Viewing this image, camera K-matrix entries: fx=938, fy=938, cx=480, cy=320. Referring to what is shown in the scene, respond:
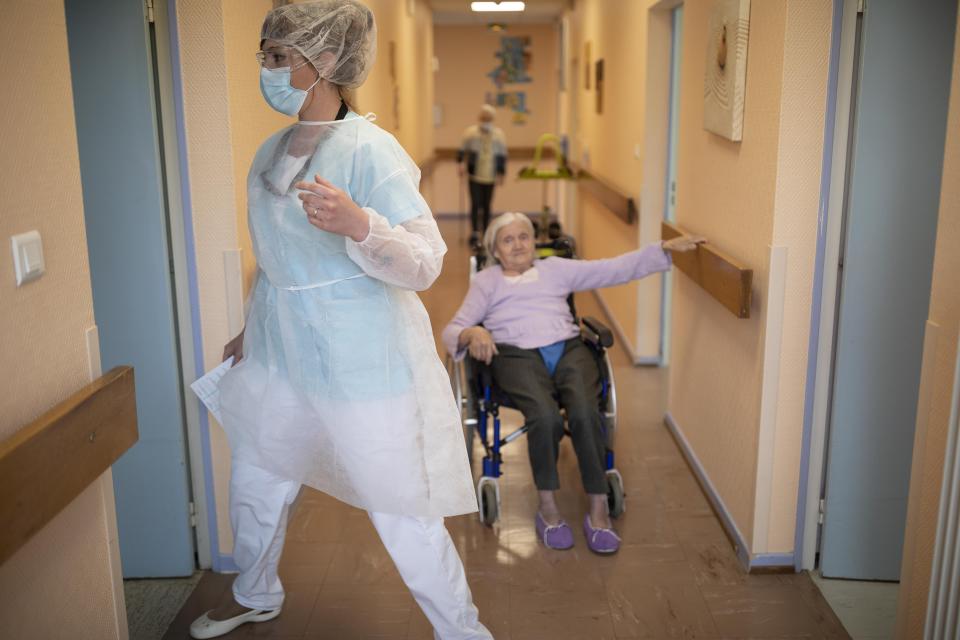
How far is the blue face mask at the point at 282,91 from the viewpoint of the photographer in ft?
6.89

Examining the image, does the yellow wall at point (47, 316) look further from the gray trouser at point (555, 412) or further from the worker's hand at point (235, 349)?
the gray trouser at point (555, 412)

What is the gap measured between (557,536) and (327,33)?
5.84ft

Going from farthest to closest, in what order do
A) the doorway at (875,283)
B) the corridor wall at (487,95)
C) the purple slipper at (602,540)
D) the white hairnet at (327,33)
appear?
the corridor wall at (487,95) < the purple slipper at (602,540) < the doorway at (875,283) < the white hairnet at (327,33)

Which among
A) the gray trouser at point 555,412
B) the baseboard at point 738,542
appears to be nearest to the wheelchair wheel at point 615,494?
the gray trouser at point 555,412

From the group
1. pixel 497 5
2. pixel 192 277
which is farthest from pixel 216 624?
pixel 497 5

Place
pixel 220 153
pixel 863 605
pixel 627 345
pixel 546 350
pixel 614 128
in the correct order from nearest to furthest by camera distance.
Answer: pixel 220 153 → pixel 863 605 → pixel 546 350 → pixel 627 345 → pixel 614 128

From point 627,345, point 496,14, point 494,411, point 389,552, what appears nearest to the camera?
point 389,552

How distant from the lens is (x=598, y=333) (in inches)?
130

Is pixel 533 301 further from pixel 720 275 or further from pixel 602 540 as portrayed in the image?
pixel 602 540

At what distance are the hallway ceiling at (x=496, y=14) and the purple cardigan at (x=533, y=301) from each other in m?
6.46

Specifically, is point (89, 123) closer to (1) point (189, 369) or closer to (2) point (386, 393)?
(1) point (189, 369)

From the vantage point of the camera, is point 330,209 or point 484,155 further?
point 484,155

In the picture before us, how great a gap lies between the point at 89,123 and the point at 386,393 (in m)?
1.19

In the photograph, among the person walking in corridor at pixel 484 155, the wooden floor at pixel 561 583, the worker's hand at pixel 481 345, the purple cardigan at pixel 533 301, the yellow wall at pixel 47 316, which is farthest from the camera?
the person walking in corridor at pixel 484 155
